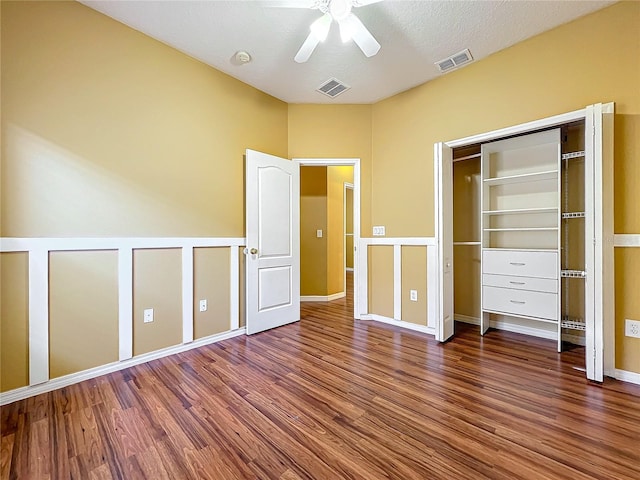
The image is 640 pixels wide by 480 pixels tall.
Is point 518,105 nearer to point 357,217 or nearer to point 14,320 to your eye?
point 357,217

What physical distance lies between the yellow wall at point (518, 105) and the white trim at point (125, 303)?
2.67 metres

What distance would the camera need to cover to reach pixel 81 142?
2023 millimetres

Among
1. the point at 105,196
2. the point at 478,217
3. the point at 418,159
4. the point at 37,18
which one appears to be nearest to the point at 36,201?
the point at 105,196

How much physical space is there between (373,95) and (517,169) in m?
1.82

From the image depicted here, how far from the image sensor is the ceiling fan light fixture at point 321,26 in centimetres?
186

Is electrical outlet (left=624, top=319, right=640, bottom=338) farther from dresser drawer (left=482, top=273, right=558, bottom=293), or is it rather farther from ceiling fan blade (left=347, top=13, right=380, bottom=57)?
ceiling fan blade (left=347, top=13, right=380, bottom=57)

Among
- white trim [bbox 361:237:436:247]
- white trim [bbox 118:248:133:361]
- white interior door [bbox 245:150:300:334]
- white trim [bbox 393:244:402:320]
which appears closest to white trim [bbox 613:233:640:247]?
white trim [bbox 361:237:436:247]

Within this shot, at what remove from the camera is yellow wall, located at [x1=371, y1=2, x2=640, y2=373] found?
2.00 m

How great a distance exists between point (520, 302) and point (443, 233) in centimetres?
102

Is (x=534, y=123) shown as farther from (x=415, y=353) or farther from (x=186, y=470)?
(x=186, y=470)

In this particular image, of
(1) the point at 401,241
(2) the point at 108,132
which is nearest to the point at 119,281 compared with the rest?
(2) the point at 108,132

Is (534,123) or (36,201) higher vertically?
(534,123)

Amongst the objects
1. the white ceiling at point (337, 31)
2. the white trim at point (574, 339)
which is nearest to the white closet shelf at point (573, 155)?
the white ceiling at point (337, 31)

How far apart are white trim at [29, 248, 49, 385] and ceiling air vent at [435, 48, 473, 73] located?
3692 mm
